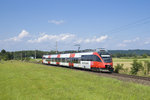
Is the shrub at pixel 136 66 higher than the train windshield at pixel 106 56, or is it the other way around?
the train windshield at pixel 106 56

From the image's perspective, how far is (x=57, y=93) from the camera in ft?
39.6

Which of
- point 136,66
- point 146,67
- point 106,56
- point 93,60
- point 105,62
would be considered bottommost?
point 146,67

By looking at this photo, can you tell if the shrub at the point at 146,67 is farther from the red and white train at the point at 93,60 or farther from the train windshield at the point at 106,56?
the train windshield at the point at 106,56

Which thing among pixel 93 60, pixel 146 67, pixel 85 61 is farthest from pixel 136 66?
pixel 85 61

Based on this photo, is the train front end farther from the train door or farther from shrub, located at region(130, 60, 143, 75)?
shrub, located at region(130, 60, 143, 75)

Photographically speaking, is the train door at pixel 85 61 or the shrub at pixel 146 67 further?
the train door at pixel 85 61

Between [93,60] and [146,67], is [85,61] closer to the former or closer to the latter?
[93,60]

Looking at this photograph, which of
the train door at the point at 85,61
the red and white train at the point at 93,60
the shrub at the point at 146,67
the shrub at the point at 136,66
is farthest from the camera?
the train door at the point at 85,61

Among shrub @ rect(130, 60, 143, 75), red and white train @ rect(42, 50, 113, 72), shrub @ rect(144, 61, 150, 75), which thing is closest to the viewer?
shrub @ rect(144, 61, 150, 75)

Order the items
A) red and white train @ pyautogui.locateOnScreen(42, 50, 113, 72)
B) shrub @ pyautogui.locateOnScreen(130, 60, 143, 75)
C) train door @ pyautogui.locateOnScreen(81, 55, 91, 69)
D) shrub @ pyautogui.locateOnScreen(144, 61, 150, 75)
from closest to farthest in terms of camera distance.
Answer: shrub @ pyautogui.locateOnScreen(144, 61, 150, 75) → red and white train @ pyautogui.locateOnScreen(42, 50, 113, 72) → shrub @ pyautogui.locateOnScreen(130, 60, 143, 75) → train door @ pyautogui.locateOnScreen(81, 55, 91, 69)

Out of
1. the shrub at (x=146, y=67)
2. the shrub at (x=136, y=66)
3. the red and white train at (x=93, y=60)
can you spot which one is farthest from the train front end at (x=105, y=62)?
the shrub at (x=146, y=67)

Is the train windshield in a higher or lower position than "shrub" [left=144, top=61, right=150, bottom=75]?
higher

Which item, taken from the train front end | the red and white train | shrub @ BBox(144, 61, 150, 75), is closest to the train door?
the red and white train

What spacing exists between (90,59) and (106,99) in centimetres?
1953
